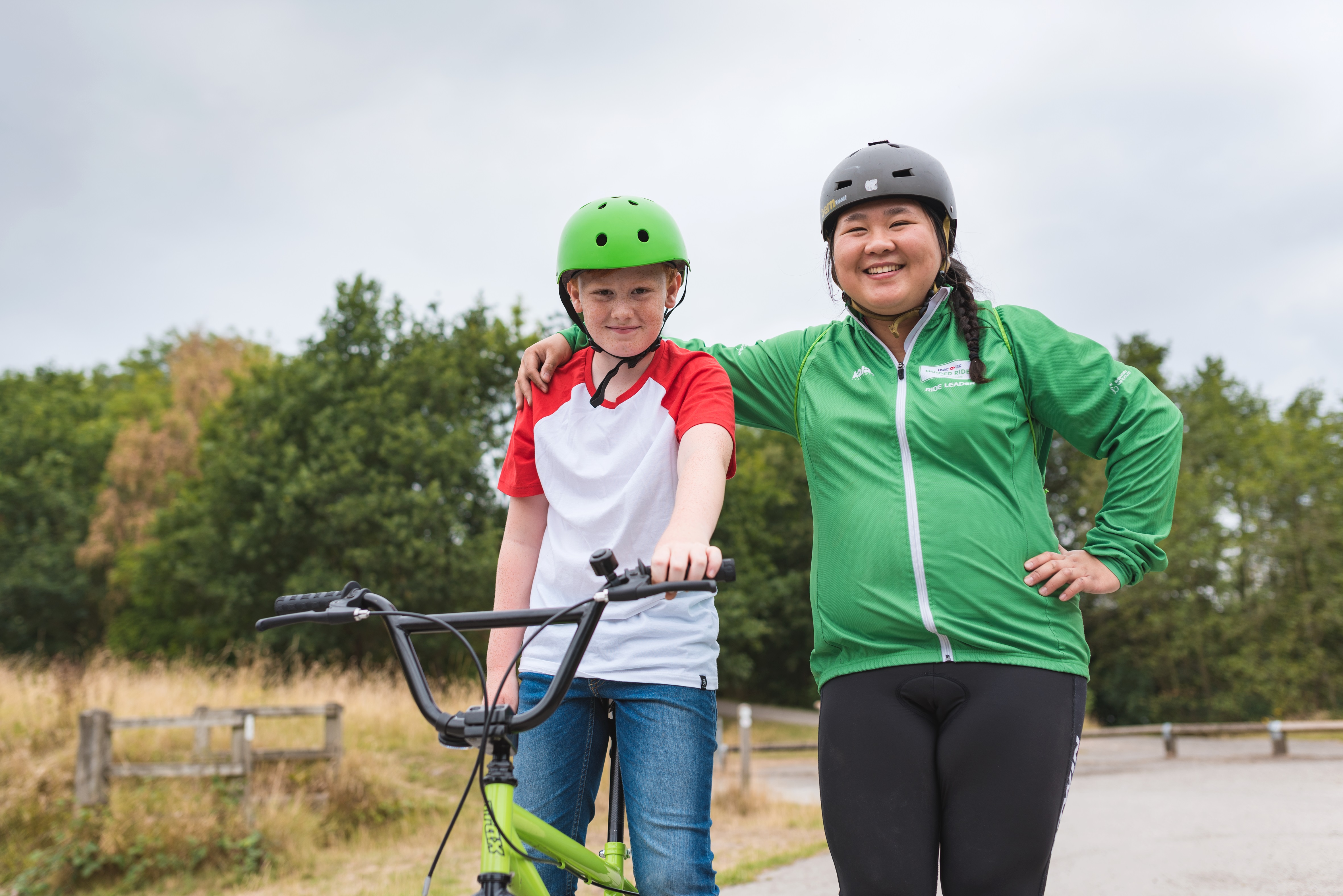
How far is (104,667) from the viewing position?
43.2 ft

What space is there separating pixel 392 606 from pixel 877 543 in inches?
44.6

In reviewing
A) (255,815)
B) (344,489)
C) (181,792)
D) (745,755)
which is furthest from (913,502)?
(344,489)

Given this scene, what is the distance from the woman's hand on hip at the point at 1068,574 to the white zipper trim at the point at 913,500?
0.24 meters

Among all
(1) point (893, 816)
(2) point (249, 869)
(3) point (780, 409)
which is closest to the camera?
(1) point (893, 816)

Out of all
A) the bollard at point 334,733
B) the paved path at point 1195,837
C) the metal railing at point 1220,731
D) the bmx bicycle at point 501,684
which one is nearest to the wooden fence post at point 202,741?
the bollard at point 334,733

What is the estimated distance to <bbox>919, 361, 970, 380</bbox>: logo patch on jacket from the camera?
2.40 metres

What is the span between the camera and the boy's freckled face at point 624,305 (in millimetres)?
2451

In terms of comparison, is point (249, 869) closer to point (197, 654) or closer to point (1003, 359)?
point (1003, 359)

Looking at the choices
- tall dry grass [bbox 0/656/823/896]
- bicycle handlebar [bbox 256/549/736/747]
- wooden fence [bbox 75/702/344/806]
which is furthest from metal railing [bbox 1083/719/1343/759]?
bicycle handlebar [bbox 256/549/736/747]

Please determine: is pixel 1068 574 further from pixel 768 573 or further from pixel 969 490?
pixel 768 573

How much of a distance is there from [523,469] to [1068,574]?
1382mm

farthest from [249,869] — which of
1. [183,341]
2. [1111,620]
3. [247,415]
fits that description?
[183,341]

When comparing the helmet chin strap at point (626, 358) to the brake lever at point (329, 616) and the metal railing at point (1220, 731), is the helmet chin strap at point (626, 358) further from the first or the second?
the metal railing at point (1220, 731)

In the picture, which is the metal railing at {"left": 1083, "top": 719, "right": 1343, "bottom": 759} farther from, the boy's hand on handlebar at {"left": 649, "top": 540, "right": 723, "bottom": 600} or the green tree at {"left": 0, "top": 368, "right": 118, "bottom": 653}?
the green tree at {"left": 0, "top": 368, "right": 118, "bottom": 653}
